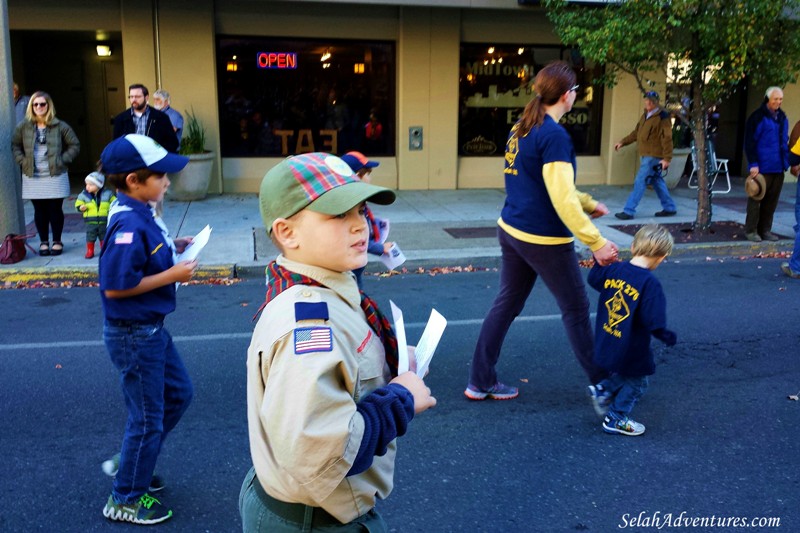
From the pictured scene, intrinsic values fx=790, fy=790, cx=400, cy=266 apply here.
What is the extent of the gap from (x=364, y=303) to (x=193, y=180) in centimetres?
1169

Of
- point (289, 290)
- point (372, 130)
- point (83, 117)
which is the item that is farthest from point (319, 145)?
point (289, 290)

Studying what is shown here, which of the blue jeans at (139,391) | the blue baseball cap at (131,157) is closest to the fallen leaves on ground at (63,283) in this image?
the blue jeans at (139,391)

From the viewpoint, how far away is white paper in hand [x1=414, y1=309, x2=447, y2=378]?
80.4 inches

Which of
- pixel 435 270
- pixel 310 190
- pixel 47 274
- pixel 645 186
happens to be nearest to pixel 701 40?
pixel 645 186

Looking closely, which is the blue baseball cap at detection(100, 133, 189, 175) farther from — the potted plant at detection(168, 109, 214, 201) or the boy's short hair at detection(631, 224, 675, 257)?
the potted plant at detection(168, 109, 214, 201)

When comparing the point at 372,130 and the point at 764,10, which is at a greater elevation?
the point at 764,10

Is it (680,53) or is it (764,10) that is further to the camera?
(680,53)

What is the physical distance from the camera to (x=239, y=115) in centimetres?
1435

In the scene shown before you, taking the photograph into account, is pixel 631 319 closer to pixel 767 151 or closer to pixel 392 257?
pixel 392 257

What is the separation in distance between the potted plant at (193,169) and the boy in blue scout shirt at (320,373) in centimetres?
1150

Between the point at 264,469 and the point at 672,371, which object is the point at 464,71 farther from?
the point at 264,469

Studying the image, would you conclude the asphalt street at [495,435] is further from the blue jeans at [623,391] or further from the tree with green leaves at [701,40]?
the tree with green leaves at [701,40]

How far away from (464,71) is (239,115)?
4.32 m

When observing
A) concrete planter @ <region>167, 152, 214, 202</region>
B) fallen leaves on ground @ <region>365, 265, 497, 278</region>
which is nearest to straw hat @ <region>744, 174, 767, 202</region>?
fallen leaves on ground @ <region>365, 265, 497, 278</region>
